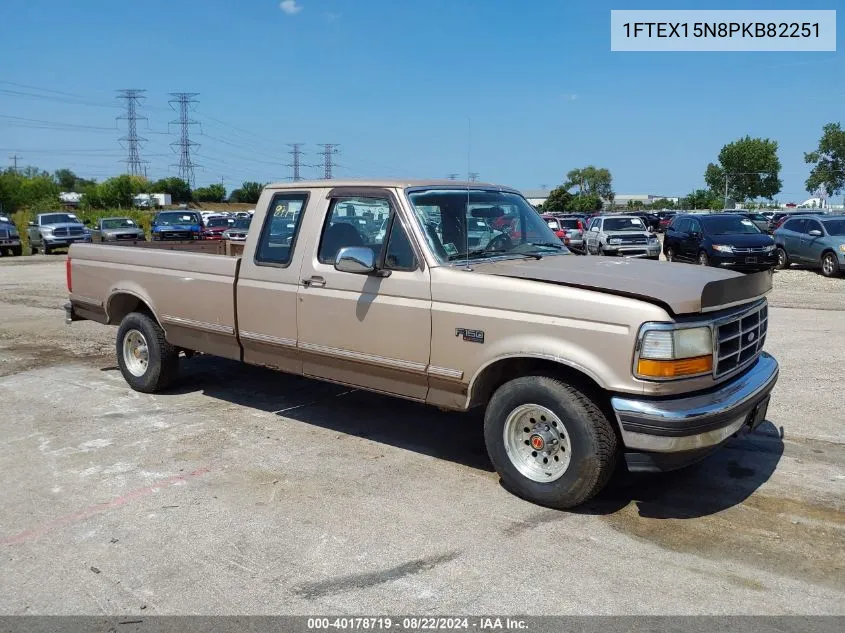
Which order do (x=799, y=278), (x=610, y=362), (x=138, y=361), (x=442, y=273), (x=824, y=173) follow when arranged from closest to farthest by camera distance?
(x=610, y=362) → (x=442, y=273) → (x=138, y=361) → (x=799, y=278) → (x=824, y=173)

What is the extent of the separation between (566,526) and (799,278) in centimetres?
1729

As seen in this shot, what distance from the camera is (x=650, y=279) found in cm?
464

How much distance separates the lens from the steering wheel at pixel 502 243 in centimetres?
556

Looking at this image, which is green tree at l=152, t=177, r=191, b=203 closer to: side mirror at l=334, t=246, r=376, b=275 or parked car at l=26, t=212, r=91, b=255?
parked car at l=26, t=212, r=91, b=255

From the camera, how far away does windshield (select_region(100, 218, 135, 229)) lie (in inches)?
1294

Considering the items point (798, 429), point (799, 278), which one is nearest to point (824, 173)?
point (799, 278)

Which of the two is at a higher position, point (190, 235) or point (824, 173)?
point (824, 173)

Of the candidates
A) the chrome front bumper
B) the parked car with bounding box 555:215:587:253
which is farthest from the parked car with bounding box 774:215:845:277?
the chrome front bumper

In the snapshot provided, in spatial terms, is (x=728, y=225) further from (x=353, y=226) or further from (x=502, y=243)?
(x=353, y=226)

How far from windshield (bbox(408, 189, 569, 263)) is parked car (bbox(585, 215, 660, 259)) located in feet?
57.1

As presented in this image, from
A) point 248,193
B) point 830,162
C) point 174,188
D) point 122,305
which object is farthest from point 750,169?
point 122,305

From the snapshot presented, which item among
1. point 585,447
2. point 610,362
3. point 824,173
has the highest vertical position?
point 824,173

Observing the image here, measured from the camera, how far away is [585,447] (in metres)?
4.37

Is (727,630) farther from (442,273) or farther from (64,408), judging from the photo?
(64,408)
